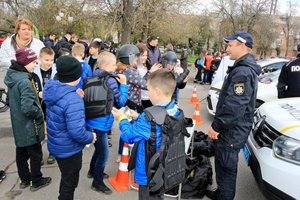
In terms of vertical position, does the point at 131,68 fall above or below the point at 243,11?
below

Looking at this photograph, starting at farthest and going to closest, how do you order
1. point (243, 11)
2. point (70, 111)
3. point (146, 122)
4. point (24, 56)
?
point (243, 11) → point (24, 56) → point (70, 111) → point (146, 122)

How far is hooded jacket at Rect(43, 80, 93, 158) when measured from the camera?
261cm

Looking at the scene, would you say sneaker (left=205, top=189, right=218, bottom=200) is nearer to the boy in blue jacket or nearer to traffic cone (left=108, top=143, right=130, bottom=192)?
traffic cone (left=108, top=143, right=130, bottom=192)

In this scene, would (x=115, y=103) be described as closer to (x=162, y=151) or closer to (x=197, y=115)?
(x=162, y=151)

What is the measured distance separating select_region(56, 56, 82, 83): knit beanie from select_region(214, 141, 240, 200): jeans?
5.32ft

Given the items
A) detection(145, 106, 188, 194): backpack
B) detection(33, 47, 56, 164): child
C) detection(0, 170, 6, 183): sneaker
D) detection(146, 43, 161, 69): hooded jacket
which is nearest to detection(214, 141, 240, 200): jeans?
detection(145, 106, 188, 194): backpack

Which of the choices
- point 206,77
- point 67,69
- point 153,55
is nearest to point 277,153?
point 67,69

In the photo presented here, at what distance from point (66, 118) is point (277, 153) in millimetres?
1989

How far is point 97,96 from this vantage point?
3039 mm

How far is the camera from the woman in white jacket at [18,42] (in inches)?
156

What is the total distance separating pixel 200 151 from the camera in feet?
15.3

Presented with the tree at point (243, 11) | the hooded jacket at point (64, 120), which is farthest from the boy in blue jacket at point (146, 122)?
the tree at point (243, 11)

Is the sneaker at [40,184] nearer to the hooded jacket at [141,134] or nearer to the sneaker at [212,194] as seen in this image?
the hooded jacket at [141,134]

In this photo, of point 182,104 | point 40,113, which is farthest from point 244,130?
point 182,104
